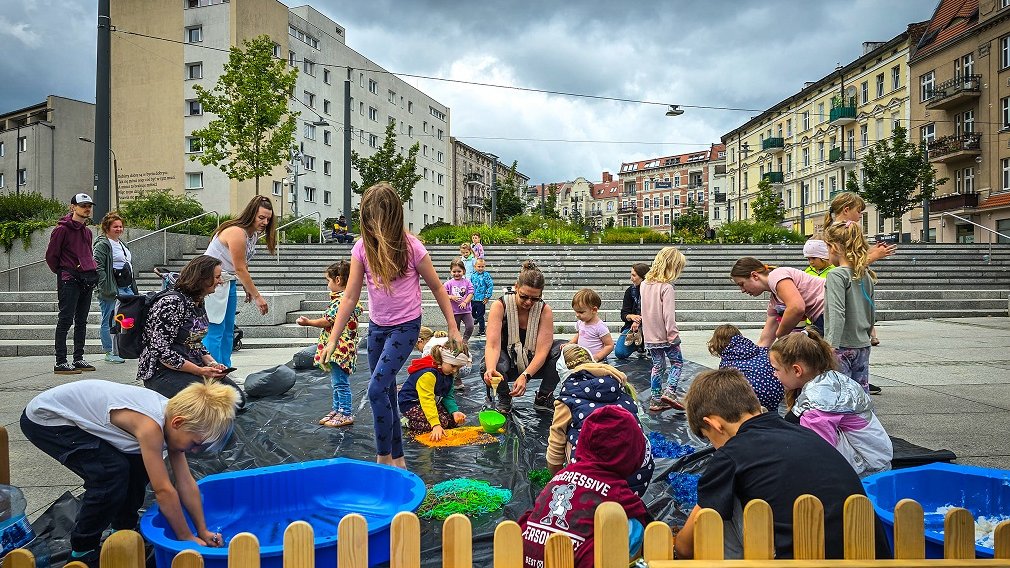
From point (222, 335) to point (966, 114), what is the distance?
4113 centimetres

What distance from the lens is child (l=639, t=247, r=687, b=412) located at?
575cm

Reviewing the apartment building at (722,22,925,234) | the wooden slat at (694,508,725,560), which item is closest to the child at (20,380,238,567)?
the wooden slat at (694,508,725,560)

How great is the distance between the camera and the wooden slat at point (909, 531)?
1957 mm

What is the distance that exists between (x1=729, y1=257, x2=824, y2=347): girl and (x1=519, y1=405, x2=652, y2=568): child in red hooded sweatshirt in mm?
2651

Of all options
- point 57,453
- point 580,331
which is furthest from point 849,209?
point 57,453

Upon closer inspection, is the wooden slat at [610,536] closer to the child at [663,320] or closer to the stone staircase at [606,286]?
the child at [663,320]

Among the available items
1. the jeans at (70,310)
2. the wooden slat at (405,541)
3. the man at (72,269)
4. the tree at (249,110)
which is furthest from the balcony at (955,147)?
the wooden slat at (405,541)

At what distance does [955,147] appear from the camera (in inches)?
1332

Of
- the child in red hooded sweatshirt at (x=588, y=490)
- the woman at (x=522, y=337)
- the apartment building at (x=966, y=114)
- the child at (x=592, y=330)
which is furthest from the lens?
the apartment building at (x=966, y=114)

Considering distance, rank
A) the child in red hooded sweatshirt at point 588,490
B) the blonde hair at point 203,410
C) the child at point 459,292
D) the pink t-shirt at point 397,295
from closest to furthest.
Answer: the child in red hooded sweatshirt at point 588,490 → the blonde hair at point 203,410 → the pink t-shirt at point 397,295 → the child at point 459,292

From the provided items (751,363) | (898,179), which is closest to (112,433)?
(751,363)

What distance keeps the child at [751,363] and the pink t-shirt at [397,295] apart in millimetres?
2256

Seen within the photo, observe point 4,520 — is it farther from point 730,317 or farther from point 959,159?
point 959,159

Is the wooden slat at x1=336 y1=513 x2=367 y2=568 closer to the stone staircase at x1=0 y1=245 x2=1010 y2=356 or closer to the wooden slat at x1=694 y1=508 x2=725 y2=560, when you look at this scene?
the wooden slat at x1=694 y1=508 x2=725 y2=560
